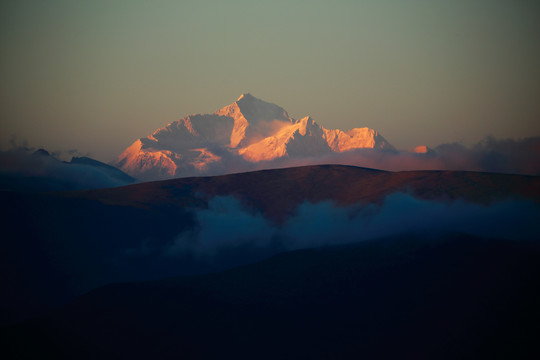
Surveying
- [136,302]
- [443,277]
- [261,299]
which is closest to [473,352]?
[443,277]

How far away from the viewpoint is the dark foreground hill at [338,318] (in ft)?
508

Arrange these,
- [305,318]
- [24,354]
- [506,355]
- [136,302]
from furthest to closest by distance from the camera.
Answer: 1. [136,302]
2. [305,318]
3. [24,354]
4. [506,355]

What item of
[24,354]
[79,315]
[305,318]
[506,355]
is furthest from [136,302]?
[506,355]

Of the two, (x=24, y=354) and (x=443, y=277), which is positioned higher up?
(x=443, y=277)

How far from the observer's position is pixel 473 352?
146625 millimetres

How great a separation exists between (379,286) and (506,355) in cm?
5044

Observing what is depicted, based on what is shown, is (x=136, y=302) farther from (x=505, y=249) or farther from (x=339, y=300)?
(x=505, y=249)

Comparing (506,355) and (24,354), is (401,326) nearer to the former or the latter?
(506,355)

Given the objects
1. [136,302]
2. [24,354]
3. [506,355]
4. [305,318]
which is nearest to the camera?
[506,355]

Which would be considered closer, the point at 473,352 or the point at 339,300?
the point at 473,352

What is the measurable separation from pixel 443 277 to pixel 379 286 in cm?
2167

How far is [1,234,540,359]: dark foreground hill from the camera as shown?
508ft

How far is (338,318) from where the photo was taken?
575 ft

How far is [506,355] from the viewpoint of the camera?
145 meters
